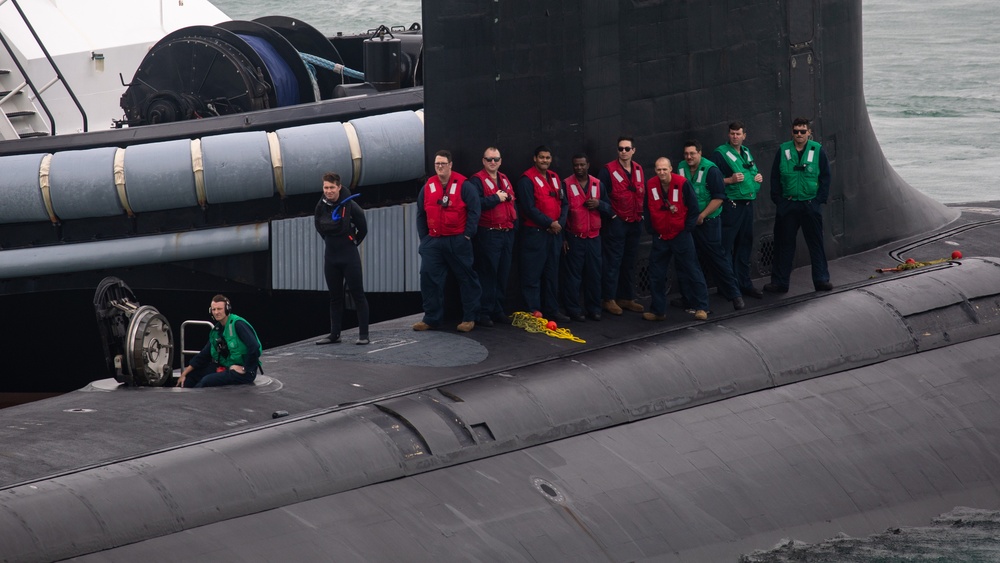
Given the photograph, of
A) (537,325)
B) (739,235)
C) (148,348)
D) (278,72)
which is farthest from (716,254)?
(278,72)

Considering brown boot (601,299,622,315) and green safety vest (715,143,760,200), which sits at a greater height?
green safety vest (715,143,760,200)

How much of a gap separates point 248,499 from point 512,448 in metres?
1.85

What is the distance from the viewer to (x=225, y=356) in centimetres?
916

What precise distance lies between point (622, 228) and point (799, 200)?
61.0 inches

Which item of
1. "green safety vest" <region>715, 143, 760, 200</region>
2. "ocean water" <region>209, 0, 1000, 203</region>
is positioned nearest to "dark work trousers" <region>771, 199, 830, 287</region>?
"green safety vest" <region>715, 143, 760, 200</region>

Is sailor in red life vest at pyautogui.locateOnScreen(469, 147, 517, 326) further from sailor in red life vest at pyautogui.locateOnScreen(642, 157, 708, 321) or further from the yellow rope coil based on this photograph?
sailor in red life vest at pyautogui.locateOnScreen(642, 157, 708, 321)

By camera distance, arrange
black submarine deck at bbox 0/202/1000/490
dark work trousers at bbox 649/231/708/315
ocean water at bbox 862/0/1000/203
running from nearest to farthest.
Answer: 1. black submarine deck at bbox 0/202/1000/490
2. dark work trousers at bbox 649/231/708/315
3. ocean water at bbox 862/0/1000/203

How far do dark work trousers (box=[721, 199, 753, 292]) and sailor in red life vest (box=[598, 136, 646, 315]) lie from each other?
2.42 ft

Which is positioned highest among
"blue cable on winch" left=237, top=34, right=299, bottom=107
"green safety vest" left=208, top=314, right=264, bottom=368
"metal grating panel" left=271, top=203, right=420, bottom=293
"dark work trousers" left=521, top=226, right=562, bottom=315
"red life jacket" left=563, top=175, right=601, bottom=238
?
"blue cable on winch" left=237, top=34, right=299, bottom=107

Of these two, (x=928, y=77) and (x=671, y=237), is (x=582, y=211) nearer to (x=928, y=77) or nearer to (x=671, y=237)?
(x=671, y=237)

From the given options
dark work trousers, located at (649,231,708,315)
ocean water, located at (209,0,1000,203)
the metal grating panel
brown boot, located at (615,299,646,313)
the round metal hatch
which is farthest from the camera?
ocean water, located at (209,0,1000,203)

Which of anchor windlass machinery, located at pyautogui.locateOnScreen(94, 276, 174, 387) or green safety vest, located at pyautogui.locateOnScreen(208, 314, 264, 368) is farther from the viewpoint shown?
green safety vest, located at pyautogui.locateOnScreen(208, 314, 264, 368)

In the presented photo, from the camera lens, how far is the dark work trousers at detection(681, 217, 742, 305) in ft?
34.8

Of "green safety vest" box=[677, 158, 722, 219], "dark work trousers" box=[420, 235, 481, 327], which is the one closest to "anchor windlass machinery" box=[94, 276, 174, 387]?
"dark work trousers" box=[420, 235, 481, 327]
